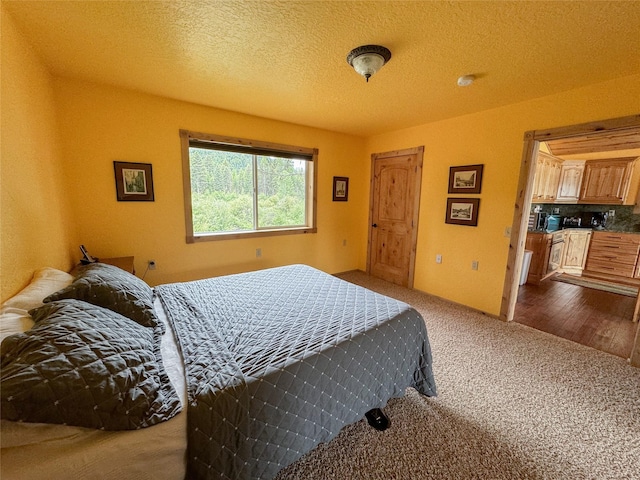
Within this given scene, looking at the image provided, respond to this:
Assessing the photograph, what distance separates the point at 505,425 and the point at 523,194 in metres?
2.24

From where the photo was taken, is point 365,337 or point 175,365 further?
point 365,337

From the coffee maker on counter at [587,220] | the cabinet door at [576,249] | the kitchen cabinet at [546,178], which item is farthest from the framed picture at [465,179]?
the coffee maker on counter at [587,220]

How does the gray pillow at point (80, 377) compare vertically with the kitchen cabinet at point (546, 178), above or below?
below

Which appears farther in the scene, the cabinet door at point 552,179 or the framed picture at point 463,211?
the cabinet door at point 552,179

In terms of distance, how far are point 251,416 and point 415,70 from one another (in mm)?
2546

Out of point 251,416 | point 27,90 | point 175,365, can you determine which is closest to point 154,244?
point 27,90

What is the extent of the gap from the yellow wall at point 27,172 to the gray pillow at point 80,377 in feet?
1.94

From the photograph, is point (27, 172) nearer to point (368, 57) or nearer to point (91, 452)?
point (91, 452)

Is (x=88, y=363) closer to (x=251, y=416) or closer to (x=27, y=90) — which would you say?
(x=251, y=416)

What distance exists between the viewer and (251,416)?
103 centimetres

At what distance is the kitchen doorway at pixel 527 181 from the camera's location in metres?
2.22

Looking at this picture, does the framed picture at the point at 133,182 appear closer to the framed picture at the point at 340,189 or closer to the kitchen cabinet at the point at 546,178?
the framed picture at the point at 340,189

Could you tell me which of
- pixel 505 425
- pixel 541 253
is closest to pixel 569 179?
pixel 541 253

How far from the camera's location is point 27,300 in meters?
1.25
